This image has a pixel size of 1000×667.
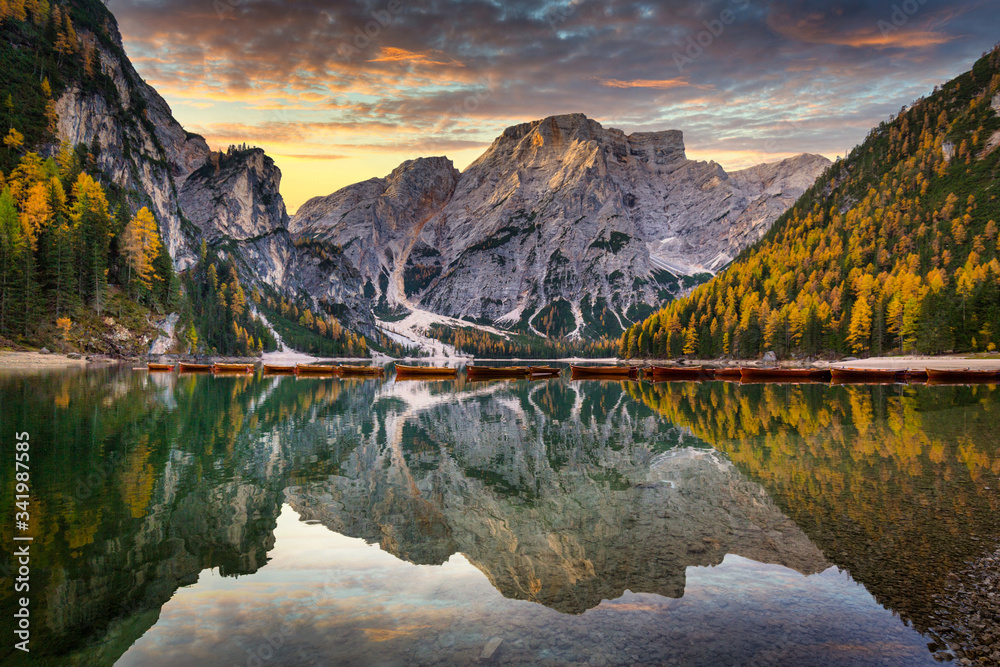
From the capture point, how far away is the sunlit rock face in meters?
14.1

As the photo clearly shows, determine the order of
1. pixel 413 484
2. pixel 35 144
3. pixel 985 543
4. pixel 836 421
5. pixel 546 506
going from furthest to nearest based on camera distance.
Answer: pixel 35 144 < pixel 836 421 < pixel 413 484 < pixel 546 506 < pixel 985 543

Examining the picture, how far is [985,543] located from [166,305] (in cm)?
17314

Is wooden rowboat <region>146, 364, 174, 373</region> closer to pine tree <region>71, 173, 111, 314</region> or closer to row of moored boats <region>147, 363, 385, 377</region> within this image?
row of moored boats <region>147, 363, 385, 377</region>

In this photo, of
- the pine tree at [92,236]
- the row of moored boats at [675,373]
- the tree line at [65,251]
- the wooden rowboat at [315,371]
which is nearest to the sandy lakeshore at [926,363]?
the row of moored boats at [675,373]

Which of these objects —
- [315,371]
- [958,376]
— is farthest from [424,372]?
[958,376]

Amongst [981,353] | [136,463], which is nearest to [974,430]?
[136,463]

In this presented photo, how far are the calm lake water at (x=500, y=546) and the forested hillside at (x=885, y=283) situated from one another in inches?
4472

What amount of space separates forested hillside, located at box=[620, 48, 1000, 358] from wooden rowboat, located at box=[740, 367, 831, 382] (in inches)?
1830

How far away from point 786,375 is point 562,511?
92.2m

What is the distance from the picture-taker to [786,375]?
97750mm

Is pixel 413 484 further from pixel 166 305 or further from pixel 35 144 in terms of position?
pixel 35 144

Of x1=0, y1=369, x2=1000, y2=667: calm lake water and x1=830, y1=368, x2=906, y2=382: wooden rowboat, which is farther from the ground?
x1=0, y1=369, x2=1000, y2=667: calm lake water

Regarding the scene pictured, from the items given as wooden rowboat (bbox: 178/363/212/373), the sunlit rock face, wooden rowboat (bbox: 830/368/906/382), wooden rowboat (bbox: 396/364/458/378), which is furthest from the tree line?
wooden rowboat (bbox: 830/368/906/382)

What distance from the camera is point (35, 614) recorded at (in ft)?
35.6
